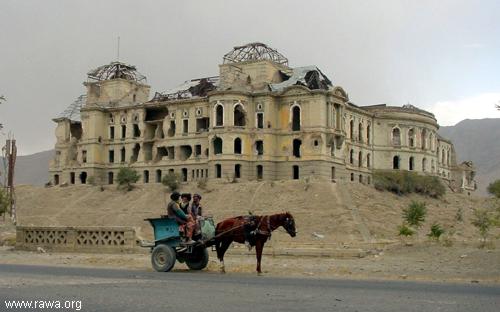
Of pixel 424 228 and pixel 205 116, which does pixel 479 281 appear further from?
pixel 205 116

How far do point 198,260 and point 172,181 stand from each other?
179 ft

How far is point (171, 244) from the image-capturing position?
80.0 ft

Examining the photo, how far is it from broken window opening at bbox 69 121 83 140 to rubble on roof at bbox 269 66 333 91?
98.4 feet

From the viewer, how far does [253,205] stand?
70.1 metres

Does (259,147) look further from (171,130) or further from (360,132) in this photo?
(360,132)

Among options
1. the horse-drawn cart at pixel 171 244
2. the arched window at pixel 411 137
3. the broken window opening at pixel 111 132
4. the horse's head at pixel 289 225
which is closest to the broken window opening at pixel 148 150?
the broken window opening at pixel 111 132

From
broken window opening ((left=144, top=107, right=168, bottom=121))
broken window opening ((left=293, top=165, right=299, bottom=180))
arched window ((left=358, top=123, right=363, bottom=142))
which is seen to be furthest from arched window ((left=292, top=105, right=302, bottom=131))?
broken window opening ((left=144, top=107, right=168, bottom=121))

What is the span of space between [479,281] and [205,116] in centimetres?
6535

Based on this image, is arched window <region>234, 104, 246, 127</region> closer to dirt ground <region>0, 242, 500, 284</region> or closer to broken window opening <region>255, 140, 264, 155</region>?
broken window opening <region>255, 140, 264, 155</region>

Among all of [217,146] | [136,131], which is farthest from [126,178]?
[217,146]

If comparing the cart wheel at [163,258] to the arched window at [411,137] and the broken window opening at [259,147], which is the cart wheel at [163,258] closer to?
the broken window opening at [259,147]

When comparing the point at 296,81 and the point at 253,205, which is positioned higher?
the point at 296,81

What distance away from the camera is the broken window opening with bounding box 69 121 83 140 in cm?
9962

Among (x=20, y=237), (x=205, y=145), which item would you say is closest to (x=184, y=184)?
(x=205, y=145)
